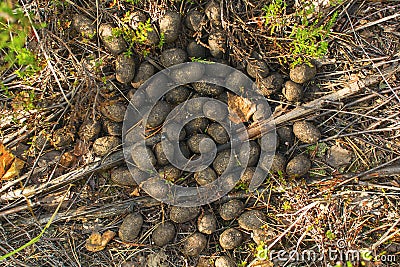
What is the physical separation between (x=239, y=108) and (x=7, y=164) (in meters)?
2.17

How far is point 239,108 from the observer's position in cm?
366

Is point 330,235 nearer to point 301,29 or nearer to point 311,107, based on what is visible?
point 311,107

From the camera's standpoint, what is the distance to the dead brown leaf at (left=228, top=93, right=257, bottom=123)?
12.0 feet

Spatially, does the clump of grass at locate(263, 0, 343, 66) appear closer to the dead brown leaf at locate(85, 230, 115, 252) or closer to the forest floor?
the forest floor

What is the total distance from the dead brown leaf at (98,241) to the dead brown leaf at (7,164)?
91 centimetres

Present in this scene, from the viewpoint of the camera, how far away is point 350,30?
3557 mm

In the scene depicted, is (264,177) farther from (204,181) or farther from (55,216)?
(55,216)

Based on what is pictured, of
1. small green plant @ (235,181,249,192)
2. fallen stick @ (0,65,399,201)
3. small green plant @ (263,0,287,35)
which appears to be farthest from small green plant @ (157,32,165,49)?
small green plant @ (235,181,249,192)

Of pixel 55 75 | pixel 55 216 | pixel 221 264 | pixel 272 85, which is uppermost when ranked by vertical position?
pixel 55 75

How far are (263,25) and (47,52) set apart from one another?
1.93 meters

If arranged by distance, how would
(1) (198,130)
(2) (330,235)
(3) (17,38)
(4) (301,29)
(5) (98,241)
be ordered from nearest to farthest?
(3) (17,38)
(2) (330,235)
(4) (301,29)
(5) (98,241)
(1) (198,130)

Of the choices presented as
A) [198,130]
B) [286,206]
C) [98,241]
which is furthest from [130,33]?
[286,206]

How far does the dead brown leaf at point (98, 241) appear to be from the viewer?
356 cm

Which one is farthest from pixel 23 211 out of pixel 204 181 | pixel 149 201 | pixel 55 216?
pixel 204 181
